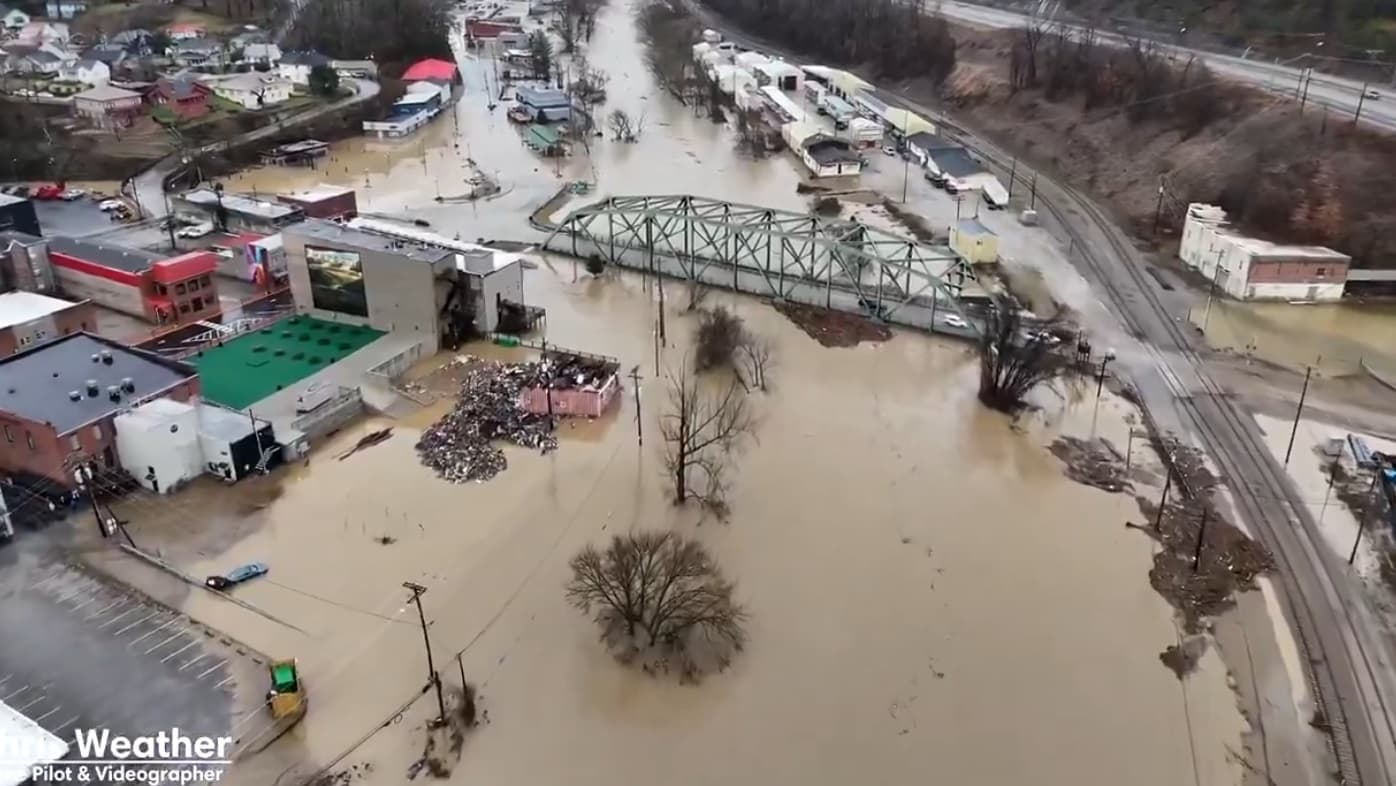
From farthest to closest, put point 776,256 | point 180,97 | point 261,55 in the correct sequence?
point 261,55 → point 180,97 → point 776,256

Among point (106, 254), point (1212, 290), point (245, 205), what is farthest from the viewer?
point (245, 205)

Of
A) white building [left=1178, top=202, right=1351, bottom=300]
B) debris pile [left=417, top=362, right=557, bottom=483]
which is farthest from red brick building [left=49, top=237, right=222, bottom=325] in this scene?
white building [left=1178, top=202, right=1351, bottom=300]

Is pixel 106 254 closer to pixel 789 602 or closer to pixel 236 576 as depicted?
pixel 236 576

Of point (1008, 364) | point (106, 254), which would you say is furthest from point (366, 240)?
point (1008, 364)

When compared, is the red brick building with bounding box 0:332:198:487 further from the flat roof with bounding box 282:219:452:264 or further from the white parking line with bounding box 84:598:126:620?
the flat roof with bounding box 282:219:452:264

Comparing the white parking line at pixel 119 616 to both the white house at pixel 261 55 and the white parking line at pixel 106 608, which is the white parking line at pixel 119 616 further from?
the white house at pixel 261 55

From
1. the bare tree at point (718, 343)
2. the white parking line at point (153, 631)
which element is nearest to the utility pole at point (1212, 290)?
the bare tree at point (718, 343)

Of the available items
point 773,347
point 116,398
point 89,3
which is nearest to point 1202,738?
point 773,347
